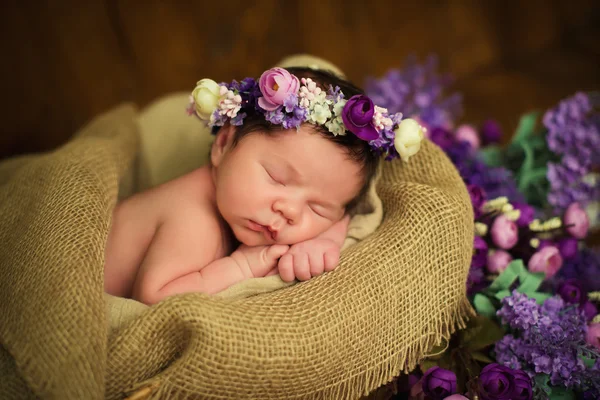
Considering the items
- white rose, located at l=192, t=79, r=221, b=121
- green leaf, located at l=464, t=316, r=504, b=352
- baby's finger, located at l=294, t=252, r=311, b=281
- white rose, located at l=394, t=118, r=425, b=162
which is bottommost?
green leaf, located at l=464, t=316, r=504, b=352

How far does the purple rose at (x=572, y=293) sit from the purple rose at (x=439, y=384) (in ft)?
1.44

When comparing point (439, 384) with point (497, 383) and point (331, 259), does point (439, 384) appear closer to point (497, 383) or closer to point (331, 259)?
point (497, 383)

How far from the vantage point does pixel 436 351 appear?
1.19 meters

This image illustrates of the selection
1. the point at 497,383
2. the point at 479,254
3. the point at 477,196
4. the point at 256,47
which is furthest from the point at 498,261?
the point at 256,47

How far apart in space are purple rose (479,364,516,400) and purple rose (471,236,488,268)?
314 mm

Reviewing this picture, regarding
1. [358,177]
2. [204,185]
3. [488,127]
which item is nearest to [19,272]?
[204,185]

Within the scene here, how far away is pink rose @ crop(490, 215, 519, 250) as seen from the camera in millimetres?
1416

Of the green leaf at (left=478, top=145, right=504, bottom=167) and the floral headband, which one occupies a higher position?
the floral headband

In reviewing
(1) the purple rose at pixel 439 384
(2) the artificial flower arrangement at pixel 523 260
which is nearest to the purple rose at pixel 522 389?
→ (2) the artificial flower arrangement at pixel 523 260

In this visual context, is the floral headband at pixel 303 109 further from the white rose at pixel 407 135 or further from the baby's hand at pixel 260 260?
the baby's hand at pixel 260 260

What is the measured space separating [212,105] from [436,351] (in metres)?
0.69

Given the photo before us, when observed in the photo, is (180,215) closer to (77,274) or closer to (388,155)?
(77,274)

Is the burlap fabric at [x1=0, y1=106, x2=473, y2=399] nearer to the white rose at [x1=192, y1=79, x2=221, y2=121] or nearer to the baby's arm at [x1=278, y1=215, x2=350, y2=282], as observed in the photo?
the baby's arm at [x1=278, y1=215, x2=350, y2=282]

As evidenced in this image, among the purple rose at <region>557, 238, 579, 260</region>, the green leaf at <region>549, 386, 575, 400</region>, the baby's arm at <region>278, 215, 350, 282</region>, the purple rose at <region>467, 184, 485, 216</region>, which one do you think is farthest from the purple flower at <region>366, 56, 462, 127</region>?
the green leaf at <region>549, 386, 575, 400</region>
